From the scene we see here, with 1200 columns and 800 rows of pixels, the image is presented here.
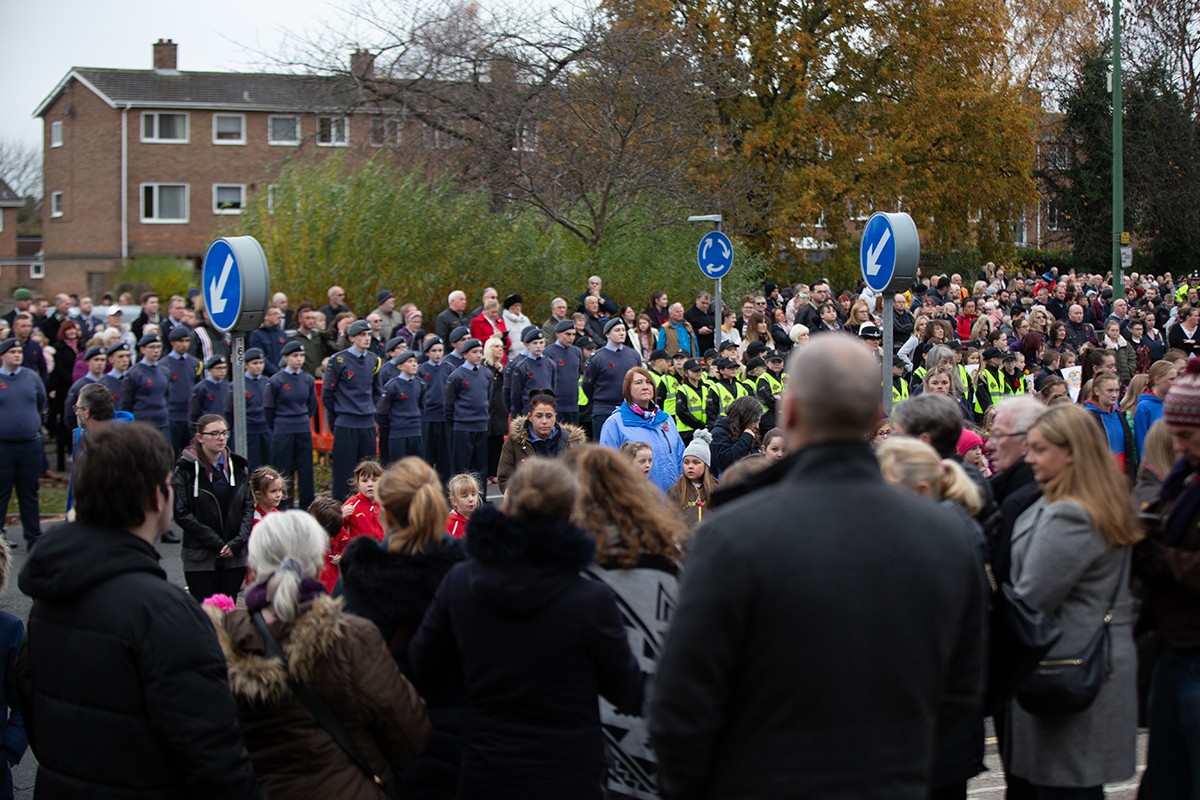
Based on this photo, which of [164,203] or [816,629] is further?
[164,203]

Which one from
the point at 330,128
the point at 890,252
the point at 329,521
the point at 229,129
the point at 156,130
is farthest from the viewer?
the point at 229,129

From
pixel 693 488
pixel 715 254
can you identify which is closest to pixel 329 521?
pixel 693 488

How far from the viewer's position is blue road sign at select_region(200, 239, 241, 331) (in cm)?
847

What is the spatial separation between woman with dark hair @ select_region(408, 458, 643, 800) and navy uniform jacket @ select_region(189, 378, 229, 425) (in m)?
10.1

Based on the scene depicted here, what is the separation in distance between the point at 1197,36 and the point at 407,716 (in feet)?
177

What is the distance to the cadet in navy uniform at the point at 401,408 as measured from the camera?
14.7 metres

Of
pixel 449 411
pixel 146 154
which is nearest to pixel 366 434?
pixel 449 411

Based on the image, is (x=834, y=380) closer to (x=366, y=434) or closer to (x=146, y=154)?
(x=366, y=434)

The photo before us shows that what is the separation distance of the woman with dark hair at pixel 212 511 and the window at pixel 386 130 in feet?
58.4

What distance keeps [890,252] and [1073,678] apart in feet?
20.3

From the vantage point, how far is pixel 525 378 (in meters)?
15.0

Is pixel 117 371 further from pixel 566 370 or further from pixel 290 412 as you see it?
pixel 566 370

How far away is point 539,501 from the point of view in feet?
13.6

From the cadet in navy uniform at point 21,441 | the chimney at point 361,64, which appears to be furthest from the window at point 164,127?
the cadet in navy uniform at point 21,441
